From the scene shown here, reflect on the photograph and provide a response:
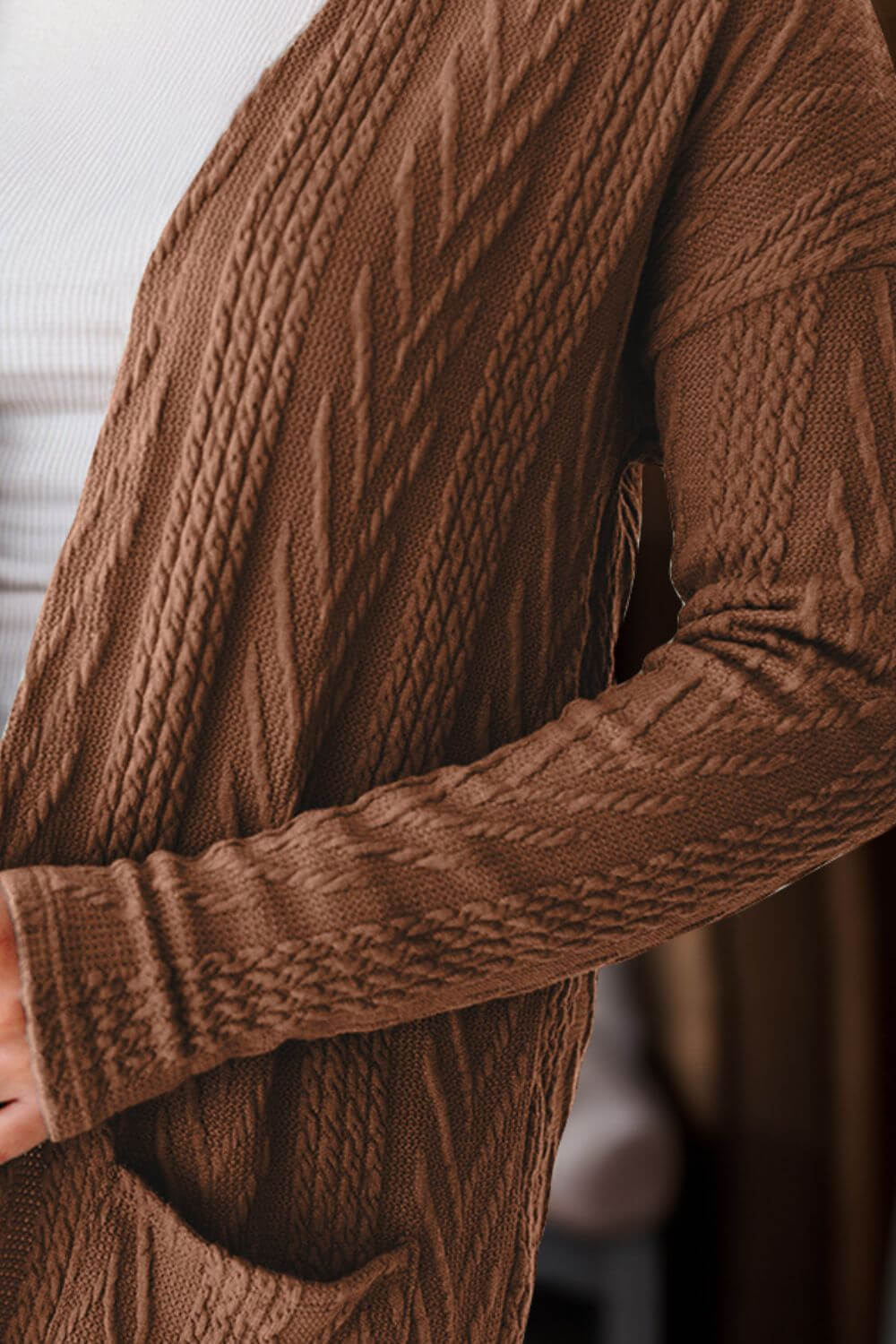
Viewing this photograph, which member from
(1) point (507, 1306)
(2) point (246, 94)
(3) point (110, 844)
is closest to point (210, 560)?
(3) point (110, 844)

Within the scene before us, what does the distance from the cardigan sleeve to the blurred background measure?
0.88 m

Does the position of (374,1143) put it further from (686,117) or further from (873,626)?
(686,117)

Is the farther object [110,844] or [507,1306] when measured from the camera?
[507,1306]

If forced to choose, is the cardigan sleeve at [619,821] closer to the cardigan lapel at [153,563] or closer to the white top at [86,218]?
the cardigan lapel at [153,563]

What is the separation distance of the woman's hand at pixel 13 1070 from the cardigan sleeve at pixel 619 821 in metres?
0.01

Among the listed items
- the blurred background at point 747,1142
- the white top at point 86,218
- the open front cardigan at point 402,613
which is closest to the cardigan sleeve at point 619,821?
the open front cardigan at point 402,613

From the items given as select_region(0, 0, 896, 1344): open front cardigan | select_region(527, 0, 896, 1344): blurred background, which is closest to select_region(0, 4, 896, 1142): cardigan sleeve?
select_region(0, 0, 896, 1344): open front cardigan

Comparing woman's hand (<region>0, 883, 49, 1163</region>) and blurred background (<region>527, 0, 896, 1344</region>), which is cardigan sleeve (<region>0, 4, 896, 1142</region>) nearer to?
woman's hand (<region>0, 883, 49, 1163</region>)

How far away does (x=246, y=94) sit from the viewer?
636mm

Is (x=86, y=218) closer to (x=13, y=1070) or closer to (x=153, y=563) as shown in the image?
(x=153, y=563)

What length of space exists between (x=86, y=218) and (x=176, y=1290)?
22.2 inches

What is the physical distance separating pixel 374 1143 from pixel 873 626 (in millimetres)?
366

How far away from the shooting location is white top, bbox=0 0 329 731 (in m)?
0.64

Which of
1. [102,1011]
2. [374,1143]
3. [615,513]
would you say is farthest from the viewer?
[615,513]
